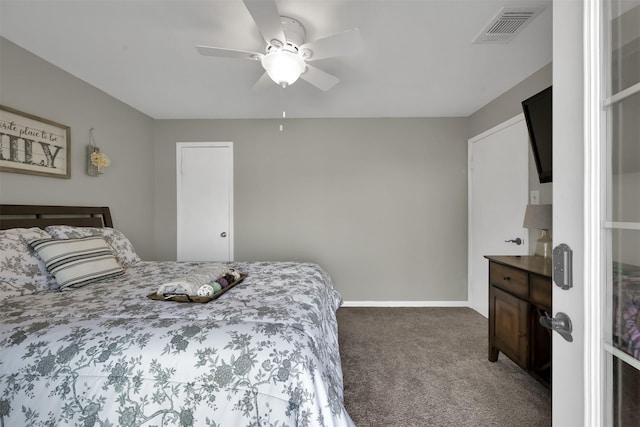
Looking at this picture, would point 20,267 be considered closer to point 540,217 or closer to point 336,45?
point 336,45

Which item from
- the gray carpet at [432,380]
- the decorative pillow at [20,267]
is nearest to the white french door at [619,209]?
the gray carpet at [432,380]

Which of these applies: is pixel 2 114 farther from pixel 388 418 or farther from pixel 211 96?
pixel 388 418

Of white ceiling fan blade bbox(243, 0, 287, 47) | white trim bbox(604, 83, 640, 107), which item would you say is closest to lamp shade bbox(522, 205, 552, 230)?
white trim bbox(604, 83, 640, 107)

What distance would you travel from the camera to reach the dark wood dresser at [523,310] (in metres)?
1.77

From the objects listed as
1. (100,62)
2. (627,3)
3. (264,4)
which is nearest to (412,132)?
(264,4)

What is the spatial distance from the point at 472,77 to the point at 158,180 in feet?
12.6

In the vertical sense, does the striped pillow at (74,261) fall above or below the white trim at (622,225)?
below

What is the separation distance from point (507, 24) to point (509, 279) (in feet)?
5.76

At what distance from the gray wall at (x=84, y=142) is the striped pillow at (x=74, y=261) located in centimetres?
66

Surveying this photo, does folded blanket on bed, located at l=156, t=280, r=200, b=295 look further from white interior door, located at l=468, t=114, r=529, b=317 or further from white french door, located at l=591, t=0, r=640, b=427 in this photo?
white interior door, located at l=468, t=114, r=529, b=317

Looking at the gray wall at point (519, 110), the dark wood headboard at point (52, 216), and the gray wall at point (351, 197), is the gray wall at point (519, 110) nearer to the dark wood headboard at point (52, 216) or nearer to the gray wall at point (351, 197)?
the gray wall at point (351, 197)

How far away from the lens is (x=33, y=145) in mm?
2156

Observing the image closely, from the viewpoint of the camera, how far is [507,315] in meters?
2.05

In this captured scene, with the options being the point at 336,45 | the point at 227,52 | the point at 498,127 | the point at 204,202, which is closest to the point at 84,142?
the point at 204,202
